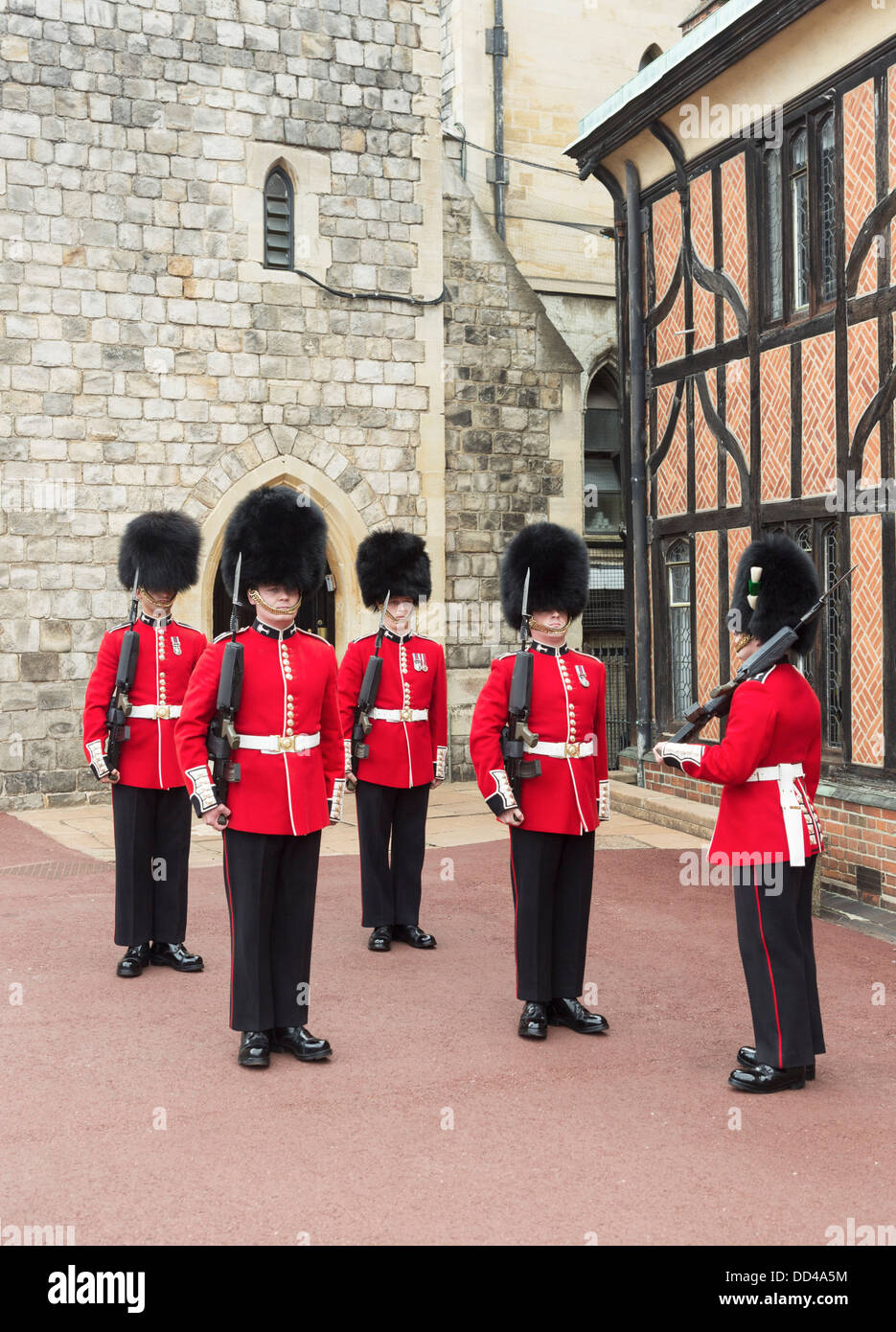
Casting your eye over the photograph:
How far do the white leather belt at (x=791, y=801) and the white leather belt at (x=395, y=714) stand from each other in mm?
2350

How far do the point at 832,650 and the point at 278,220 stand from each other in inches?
249

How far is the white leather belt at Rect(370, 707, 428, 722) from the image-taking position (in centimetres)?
664

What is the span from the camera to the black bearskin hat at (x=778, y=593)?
4.62m

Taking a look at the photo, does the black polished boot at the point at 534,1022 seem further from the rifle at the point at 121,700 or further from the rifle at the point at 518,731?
the rifle at the point at 121,700

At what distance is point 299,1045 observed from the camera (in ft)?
15.8

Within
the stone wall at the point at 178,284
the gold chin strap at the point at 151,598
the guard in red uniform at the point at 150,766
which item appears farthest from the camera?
the stone wall at the point at 178,284

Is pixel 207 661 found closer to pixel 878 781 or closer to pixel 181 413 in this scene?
pixel 878 781

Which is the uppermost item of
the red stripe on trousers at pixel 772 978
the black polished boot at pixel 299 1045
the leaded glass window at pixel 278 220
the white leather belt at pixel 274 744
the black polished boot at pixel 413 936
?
the leaded glass window at pixel 278 220

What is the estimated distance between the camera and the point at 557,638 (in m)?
5.31

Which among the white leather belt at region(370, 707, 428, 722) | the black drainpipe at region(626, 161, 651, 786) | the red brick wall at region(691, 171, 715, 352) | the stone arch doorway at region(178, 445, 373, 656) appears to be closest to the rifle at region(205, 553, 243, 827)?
the white leather belt at region(370, 707, 428, 722)

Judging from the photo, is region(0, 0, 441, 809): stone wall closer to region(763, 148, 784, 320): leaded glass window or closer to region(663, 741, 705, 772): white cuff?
region(763, 148, 784, 320): leaded glass window

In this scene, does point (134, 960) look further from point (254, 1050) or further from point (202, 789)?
point (202, 789)

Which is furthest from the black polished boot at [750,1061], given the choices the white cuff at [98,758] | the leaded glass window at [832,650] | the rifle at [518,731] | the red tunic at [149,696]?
the leaded glass window at [832,650]

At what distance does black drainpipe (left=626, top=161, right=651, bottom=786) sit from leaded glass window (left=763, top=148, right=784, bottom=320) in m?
1.68
